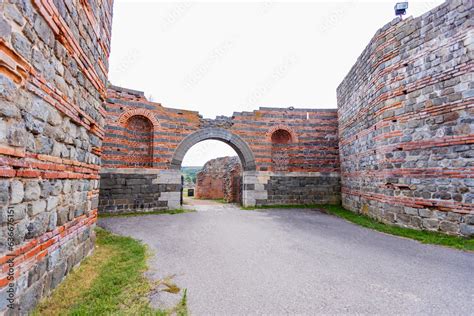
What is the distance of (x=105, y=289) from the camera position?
8.29ft

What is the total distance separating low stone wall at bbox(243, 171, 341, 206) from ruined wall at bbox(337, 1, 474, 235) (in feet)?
8.46

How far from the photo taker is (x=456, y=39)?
5.06 metres

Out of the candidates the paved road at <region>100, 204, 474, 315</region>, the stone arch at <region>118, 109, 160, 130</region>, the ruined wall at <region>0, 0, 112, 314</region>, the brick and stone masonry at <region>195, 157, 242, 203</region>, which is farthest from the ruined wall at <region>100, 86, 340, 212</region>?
the brick and stone masonry at <region>195, 157, 242, 203</region>

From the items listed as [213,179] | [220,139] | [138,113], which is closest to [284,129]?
[220,139]

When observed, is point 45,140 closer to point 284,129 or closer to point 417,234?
point 417,234

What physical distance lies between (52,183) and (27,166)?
1.69 feet

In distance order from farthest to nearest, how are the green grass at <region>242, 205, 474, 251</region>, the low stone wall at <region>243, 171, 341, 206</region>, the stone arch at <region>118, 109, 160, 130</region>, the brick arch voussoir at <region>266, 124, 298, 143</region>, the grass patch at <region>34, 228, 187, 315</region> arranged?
the brick arch voussoir at <region>266, 124, 298, 143</region>
the low stone wall at <region>243, 171, 341, 206</region>
the stone arch at <region>118, 109, 160, 130</region>
the green grass at <region>242, 205, 474, 251</region>
the grass patch at <region>34, 228, 187, 315</region>

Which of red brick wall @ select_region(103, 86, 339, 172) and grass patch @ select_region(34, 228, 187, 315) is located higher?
red brick wall @ select_region(103, 86, 339, 172)

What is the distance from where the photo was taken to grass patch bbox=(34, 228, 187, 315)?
2.15 m

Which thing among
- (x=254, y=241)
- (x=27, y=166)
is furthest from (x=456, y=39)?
(x=27, y=166)

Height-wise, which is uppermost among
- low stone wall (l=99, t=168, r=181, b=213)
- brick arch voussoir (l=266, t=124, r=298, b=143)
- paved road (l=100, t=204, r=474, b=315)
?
brick arch voussoir (l=266, t=124, r=298, b=143)

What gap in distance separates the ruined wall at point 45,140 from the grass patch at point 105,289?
0.54 ft

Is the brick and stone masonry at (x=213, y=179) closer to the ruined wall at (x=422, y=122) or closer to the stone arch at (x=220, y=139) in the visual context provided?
the stone arch at (x=220, y=139)

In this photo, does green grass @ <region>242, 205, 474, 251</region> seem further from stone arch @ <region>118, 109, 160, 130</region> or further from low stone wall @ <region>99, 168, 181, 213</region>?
stone arch @ <region>118, 109, 160, 130</region>
